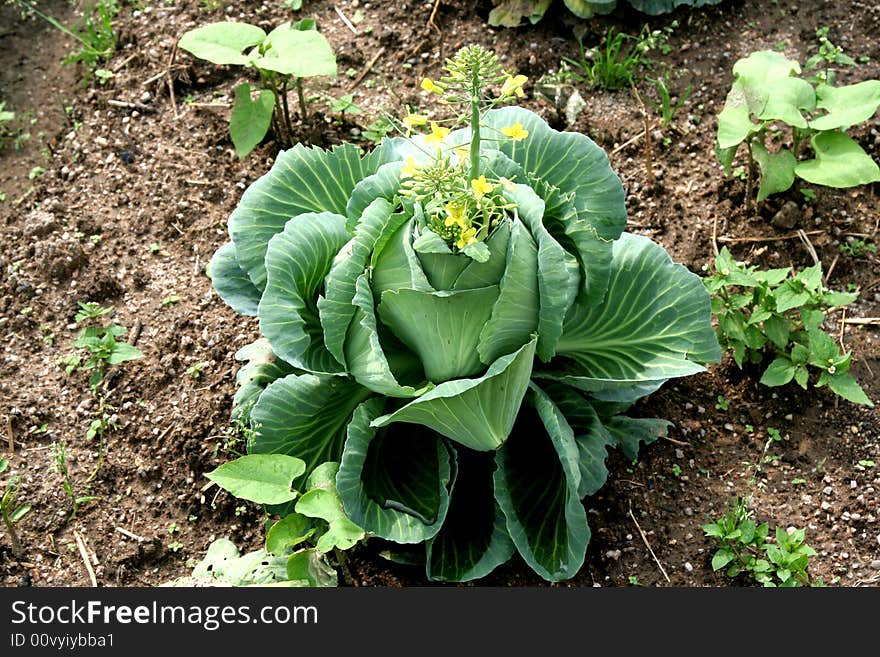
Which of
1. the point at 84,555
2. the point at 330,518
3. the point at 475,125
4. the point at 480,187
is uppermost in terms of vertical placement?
the point at 475,125

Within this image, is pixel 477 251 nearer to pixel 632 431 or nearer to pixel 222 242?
pixel 632 431

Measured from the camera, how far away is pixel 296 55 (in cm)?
434

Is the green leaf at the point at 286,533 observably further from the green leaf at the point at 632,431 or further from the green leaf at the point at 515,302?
the green leaf at the point at 632,431

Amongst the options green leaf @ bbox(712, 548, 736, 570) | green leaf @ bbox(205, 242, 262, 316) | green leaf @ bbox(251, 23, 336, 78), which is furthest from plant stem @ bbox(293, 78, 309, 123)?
green leaf @ bbox(712, 548, 736, 570)

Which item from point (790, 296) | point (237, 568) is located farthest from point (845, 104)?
point (237, 568)

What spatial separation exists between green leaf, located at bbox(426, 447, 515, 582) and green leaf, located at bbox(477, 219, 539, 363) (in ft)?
1.47

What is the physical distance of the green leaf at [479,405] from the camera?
10.2ft

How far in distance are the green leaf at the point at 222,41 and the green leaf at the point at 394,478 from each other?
173 cm

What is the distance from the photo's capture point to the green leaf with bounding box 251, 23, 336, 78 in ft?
14.0

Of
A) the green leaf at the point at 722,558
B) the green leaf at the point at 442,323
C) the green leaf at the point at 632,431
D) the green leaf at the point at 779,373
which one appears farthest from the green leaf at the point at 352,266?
the green leaf at the point at 779,373

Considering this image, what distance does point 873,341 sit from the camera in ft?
13.6

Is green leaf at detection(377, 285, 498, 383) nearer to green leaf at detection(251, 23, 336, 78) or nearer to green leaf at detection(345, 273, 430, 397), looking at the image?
green leaf at detection(345, 273, 430, 397)

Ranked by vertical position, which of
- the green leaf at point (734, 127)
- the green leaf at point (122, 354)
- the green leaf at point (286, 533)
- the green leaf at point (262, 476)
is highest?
the green leaf at point (734, 127)

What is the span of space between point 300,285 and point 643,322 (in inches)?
46.0
